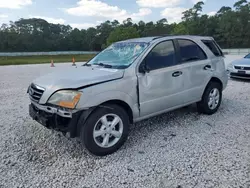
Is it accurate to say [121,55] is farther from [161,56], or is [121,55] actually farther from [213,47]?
[213,47]

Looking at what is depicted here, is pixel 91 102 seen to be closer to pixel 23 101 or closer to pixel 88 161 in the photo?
pixel 88 161

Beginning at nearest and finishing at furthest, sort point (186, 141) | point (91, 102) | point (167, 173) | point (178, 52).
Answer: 1. point (167, 173)
2. point (91, 102)
3. point (186, 141)
4. point (178, 52)

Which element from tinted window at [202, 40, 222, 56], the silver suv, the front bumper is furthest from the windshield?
tinted window at [202, 40, 222, 56]

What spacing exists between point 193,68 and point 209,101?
0.94 metres

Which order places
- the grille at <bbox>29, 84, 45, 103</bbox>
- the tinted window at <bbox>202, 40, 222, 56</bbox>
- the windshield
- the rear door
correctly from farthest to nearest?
the tinted window at <bbox>202, 40, 222, 56</bbox> < the rear door < the windshield < the grille at <bbox>29, 84, 45, 103</bbox>

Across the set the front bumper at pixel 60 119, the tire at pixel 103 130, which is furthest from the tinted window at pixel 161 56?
the front bumper at pixel 60 119

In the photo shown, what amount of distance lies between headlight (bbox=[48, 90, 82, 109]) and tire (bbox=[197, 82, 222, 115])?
2.80 m

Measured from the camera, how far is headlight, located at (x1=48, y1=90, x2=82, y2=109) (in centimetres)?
278

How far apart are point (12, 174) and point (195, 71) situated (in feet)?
11.3

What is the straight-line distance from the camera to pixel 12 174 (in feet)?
8.79

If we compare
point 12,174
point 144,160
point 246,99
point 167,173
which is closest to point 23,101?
point 12,174

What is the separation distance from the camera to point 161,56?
3684mm

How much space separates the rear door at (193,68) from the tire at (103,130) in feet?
4.99

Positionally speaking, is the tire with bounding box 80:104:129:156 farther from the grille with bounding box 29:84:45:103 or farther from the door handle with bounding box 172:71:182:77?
the door handle with bounding box 172:71:182:77
